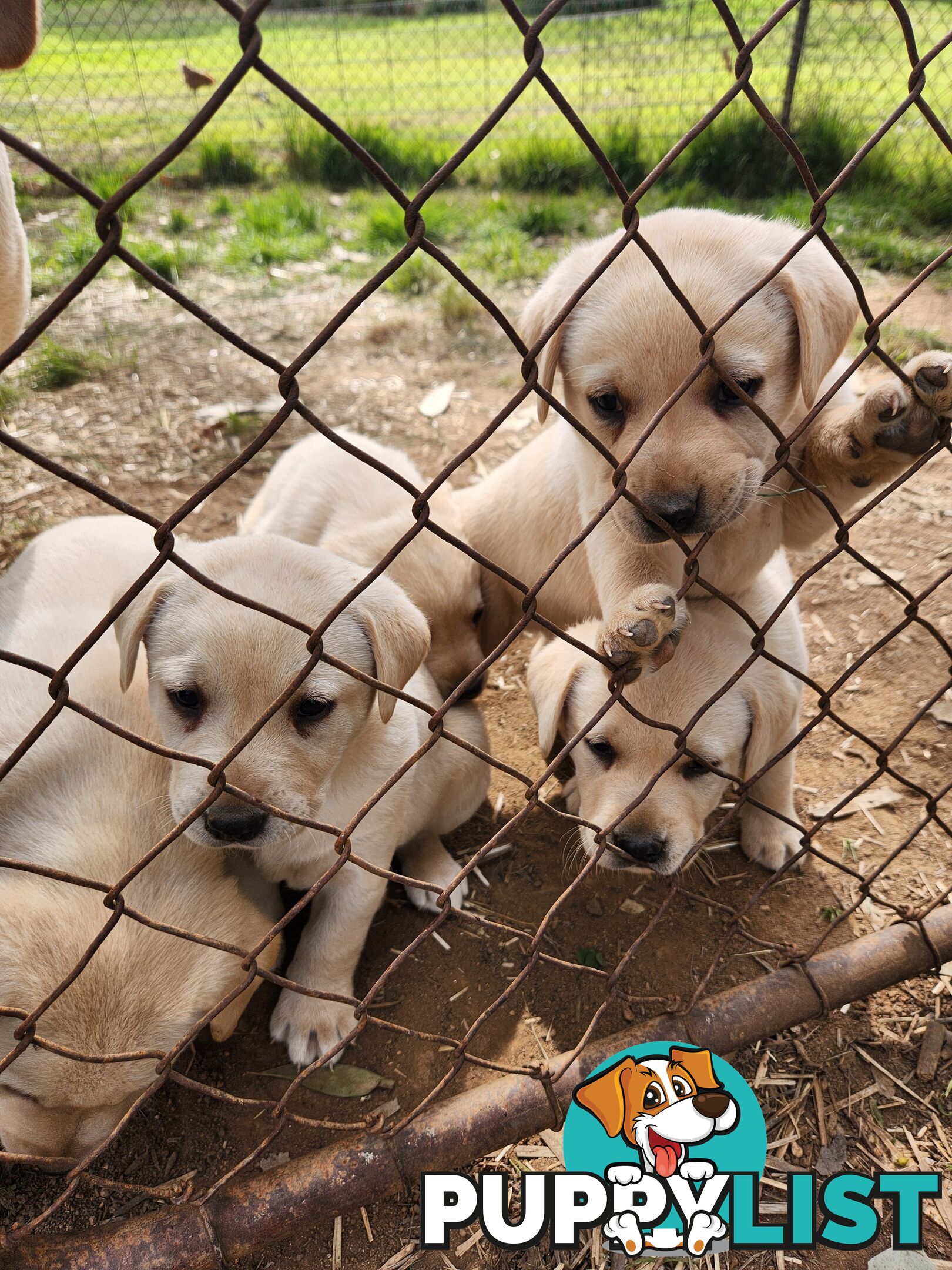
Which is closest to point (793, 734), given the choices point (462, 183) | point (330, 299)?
point (330, 299)

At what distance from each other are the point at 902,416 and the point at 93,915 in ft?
6.54

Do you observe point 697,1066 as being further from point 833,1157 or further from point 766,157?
point 766,157

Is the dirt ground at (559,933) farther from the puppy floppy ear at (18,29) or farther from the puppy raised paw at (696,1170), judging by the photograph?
the puppy floppy ear at (18,29)

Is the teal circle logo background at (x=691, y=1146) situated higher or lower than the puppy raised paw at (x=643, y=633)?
lower

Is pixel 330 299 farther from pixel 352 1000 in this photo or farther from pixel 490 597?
pixel 352 1000

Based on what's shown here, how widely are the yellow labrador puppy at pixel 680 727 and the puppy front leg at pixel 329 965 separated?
60cm

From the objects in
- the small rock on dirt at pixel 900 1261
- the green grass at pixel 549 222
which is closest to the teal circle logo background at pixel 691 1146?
the small rock on dirt at pixel 900 1261

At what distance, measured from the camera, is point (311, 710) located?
214 centimetres

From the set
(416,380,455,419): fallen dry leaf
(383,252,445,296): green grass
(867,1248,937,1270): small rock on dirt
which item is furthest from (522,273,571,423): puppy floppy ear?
(383,252,445,296): green grass

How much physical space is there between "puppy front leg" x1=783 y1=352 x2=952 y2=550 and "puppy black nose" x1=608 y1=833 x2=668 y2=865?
965mm

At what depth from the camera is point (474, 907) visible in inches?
111

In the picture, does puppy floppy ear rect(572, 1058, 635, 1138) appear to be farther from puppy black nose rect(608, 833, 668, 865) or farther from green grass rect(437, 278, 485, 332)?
green grass rect(437, 278, 485, 332)

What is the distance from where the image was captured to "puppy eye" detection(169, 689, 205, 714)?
2.07 meters

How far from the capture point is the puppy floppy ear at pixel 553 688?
2.76 metres
